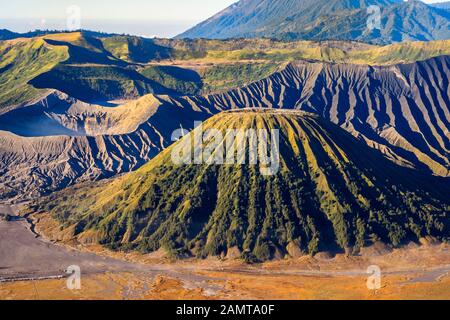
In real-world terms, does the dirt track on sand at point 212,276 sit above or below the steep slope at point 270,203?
below

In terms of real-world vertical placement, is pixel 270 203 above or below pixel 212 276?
above

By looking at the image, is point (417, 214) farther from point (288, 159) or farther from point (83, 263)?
point (83, 263)

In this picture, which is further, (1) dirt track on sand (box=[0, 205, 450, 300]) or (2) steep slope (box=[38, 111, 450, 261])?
(2) steep slope (box=[38, 111, 450, 261])

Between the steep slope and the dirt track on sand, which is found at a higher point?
the steep slope

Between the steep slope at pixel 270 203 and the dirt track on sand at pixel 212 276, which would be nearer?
the dirt track on sand at pixel 212 276

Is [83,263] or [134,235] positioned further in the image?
[134,235]

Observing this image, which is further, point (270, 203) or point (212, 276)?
point (270, 203)
